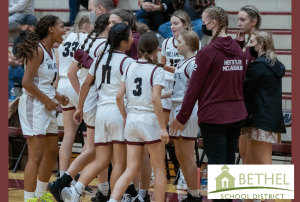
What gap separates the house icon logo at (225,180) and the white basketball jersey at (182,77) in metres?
0.93

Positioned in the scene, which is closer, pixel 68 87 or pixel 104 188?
pixel 104 188

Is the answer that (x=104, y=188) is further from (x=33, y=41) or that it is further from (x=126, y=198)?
(x=33, y=41)

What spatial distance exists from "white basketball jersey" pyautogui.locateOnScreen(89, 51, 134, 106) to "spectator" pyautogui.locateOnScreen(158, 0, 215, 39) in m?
3.04

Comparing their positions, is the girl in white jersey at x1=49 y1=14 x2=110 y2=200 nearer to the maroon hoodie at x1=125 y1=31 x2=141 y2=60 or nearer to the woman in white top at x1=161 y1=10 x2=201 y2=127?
the maroon hoodie at x1=125 y1=31 x2=141 y2=60

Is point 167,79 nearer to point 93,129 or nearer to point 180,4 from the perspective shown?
point 93,129

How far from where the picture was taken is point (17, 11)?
30.2 ft

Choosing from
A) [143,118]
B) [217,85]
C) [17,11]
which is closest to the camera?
[217,85]

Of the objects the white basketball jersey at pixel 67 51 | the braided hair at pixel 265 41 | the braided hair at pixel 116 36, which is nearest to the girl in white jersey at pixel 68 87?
the white basketball jersey at pixel 67 51

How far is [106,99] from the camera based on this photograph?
425 centimetres

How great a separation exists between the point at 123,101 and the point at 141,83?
238 millimetres

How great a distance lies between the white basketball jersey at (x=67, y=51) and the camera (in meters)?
5.09

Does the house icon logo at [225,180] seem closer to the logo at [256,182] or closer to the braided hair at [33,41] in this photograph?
the logo at [256,182]

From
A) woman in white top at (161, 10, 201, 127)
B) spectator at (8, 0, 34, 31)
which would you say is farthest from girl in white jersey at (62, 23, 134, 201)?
spectator at (8, 0, 34, 31)

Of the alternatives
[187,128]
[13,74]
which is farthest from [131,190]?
[13,74]
